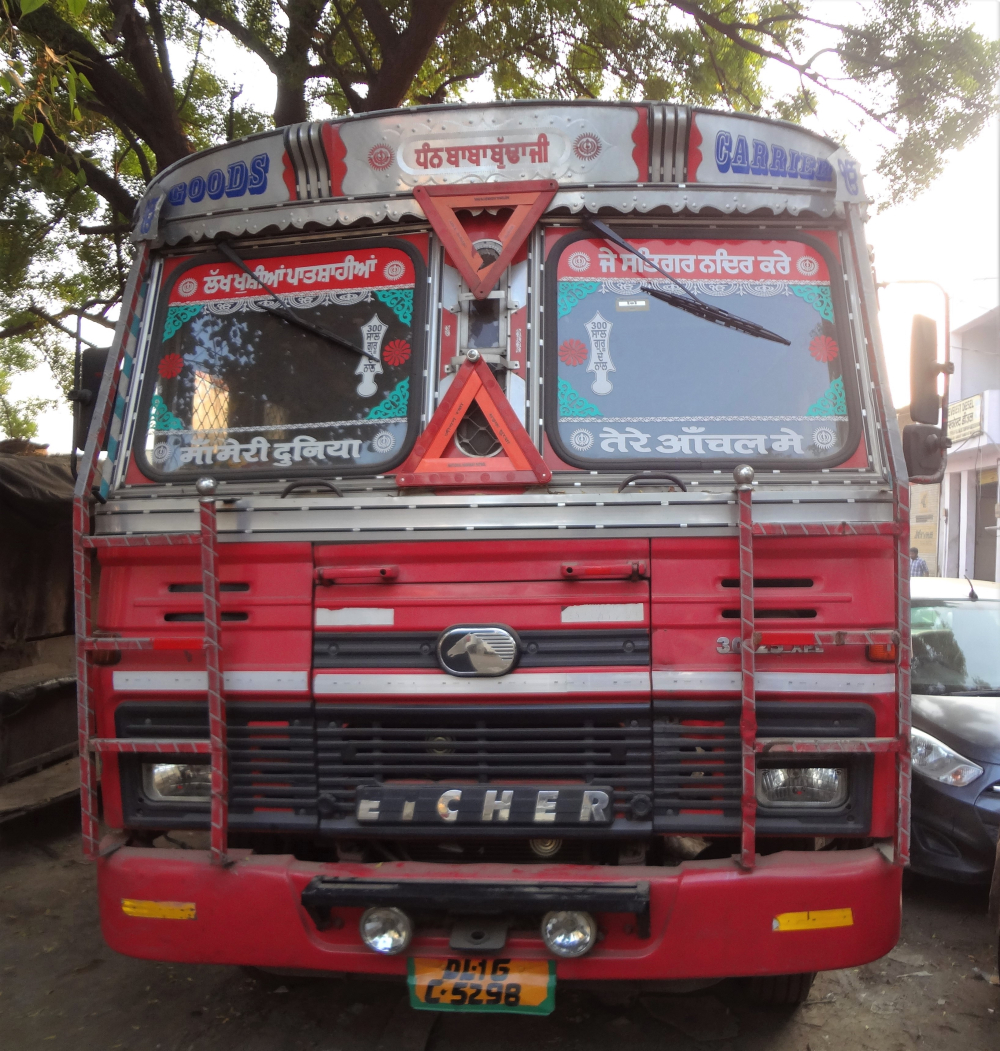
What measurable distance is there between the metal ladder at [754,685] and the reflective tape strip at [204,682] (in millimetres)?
1381

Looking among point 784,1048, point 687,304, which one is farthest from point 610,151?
point 784,1048

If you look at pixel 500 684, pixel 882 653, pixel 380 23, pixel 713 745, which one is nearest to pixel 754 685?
pixel 713 745

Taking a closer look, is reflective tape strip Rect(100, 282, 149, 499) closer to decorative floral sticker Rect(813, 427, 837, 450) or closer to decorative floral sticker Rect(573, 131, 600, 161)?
decorative floral sticker Rect(573, 131, 600, 161)

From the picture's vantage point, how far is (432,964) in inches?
110

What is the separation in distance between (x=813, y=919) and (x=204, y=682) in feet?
6.67

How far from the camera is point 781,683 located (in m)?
2.85

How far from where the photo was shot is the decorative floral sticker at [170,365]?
11.4ft

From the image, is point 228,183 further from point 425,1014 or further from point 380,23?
point 380,23

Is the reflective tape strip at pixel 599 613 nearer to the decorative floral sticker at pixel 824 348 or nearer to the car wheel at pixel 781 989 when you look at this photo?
the decorative floral sticker at pixel 824 348

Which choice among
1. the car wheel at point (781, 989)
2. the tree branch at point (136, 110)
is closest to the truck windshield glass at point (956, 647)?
the car wheel at point (781, 989)

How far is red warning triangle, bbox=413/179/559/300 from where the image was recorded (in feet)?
10.6

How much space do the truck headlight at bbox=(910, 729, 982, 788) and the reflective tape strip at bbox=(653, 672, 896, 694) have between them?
7.31ft

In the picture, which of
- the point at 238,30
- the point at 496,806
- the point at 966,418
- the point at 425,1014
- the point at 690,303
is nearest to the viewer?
the point at 496,806

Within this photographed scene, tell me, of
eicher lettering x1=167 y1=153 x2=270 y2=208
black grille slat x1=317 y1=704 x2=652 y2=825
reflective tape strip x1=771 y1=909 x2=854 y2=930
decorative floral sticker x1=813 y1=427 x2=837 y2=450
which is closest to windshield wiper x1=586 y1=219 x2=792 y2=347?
decorative floral sticker x1=813 y1=427 x2=837 y2=450
